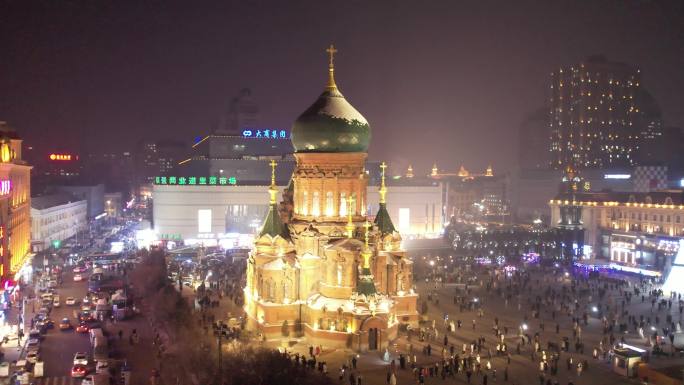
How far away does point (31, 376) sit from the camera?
27875 millimetres

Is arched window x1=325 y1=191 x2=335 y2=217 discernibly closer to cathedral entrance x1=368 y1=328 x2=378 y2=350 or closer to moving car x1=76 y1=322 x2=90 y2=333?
cathedral entrance x1=368 y1=328 x2=378 y2=350

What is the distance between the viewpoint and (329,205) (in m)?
36.8

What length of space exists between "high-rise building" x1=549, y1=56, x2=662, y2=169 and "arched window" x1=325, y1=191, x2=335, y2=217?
4045 inches

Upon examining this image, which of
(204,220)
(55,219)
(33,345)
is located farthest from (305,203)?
(55,219)

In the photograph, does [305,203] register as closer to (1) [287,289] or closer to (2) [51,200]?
(1) [287,289]

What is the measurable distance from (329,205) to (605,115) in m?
108

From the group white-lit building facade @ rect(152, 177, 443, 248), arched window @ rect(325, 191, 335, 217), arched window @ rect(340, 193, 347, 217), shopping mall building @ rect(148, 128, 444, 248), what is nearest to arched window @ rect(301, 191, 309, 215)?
arched window @ rect(325, 191, 335, 217)

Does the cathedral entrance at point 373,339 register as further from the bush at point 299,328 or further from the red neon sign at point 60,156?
the red neon sign at point 60,156

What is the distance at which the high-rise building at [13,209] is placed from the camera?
42.5 m

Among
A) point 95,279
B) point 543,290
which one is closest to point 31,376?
point 95,279

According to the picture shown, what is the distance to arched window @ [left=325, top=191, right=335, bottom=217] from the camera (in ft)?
120

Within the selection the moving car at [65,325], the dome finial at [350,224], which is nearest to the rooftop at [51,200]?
the moving car at [65,325]

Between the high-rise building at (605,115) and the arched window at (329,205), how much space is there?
103 meters

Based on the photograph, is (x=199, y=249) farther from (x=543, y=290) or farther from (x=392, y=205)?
(x=543, y=290)
